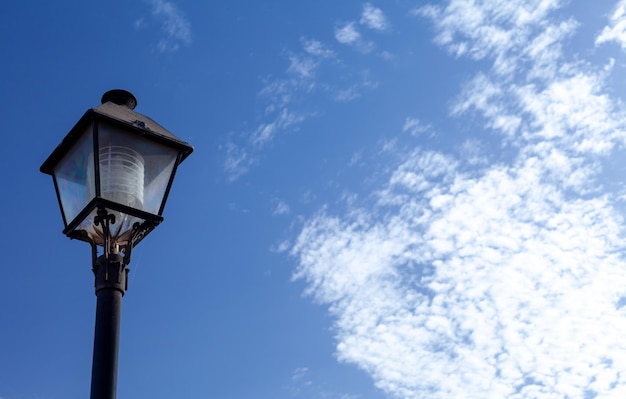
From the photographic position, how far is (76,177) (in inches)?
249

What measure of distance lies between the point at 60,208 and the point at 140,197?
2.53 feet

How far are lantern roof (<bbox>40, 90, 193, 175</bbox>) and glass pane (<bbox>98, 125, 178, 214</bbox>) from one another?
6cm

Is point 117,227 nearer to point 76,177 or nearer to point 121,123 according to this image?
point 76,177

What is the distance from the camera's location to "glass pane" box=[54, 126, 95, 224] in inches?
241

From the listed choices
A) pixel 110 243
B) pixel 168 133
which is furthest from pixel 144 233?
pixel 168 133

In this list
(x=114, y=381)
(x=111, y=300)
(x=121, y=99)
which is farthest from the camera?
(x=121, y=99)

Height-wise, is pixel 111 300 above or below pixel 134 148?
below

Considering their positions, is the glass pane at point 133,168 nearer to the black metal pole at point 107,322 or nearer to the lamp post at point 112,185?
the lamp post at point 112,185

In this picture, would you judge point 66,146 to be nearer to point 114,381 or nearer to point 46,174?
point 46,174

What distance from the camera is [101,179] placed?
597 centimetres

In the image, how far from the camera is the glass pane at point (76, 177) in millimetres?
6121

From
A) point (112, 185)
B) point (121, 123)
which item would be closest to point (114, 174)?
point (112, 185)

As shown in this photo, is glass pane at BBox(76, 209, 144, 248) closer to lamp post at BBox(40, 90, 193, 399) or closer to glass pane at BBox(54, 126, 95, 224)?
lamp post at BBox(40, 90, 193, 399)

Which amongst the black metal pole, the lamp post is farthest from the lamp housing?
the black metal pole
